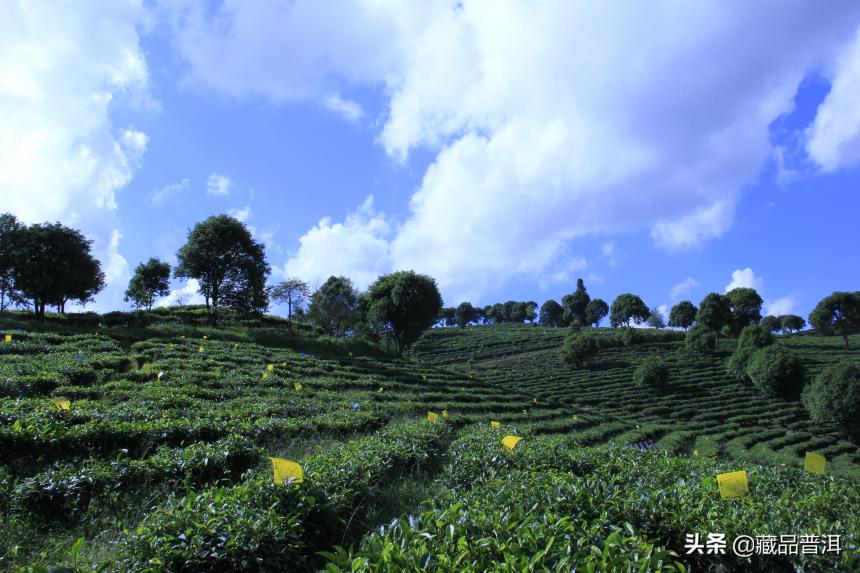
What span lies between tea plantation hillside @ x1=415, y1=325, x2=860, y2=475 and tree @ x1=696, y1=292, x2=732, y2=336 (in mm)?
3177

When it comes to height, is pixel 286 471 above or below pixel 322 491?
above

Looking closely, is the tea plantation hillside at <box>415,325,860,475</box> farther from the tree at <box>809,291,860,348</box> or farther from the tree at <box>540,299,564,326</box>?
the tree at <box>540,299,564,326</box>

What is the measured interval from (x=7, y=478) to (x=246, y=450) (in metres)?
2.87

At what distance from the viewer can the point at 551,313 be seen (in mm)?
118625

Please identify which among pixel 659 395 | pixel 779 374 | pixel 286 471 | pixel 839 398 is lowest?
pixel 659 395

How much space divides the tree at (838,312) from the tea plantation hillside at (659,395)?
10.6 ft

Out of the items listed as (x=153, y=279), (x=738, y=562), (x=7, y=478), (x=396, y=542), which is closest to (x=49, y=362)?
(x=7, y=478)

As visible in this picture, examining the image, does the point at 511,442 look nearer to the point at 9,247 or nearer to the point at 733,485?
the point at 733,485

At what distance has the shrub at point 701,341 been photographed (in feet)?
234

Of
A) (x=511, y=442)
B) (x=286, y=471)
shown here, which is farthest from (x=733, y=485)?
(x=286, y=471)

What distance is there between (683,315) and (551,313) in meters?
33.3

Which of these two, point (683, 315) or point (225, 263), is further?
point (683, 315)

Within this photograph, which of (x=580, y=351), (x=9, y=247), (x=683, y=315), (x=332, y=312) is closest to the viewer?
(x=9, y=247)

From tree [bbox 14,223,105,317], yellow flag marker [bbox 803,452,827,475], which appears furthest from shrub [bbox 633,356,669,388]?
tree [bbox 14,223,105,317]
